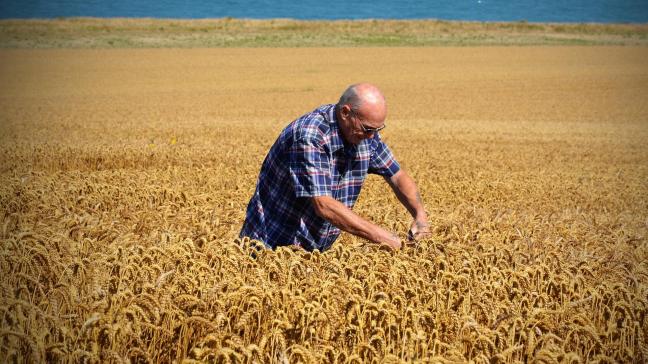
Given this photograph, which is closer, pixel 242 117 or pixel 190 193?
pixel 190 193

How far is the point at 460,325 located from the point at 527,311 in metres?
0.65

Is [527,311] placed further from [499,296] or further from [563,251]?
[563,251]

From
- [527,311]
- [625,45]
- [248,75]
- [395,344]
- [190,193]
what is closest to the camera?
[395,344]

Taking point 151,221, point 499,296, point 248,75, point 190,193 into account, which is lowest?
point 248,75

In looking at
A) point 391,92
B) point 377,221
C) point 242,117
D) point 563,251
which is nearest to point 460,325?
point 563,251

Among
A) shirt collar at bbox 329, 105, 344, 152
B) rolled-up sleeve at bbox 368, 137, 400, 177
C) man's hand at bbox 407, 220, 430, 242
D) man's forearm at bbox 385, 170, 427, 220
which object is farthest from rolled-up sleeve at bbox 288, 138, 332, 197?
man's forearm at bbox 385, 170, 427, 220

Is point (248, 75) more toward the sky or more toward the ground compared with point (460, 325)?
more toward the ground

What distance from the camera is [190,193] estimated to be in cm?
1185

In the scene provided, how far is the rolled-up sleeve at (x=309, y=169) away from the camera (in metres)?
5.25

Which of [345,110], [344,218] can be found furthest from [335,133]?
[344,218]

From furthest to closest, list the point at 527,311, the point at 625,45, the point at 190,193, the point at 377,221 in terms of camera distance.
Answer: the point at 625,45
the point at 190,193
the point at 377,221
the point at 527,311

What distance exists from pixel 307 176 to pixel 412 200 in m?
1.18

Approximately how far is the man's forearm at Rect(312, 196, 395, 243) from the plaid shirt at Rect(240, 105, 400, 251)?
0.08 m

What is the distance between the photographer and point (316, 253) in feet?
17.9
